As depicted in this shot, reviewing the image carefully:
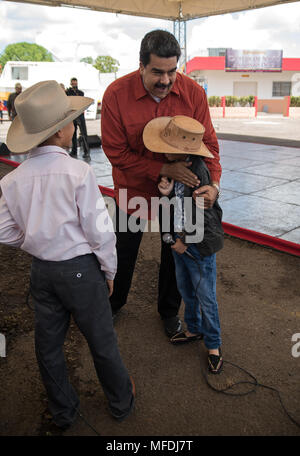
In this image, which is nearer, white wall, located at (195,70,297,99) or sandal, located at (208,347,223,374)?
sandal, located at (208,347,223,374)

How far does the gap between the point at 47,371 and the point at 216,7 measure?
14.1 metres

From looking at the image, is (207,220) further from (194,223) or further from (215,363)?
(215,363)

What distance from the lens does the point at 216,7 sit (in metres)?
13.1

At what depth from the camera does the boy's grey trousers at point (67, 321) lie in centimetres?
173

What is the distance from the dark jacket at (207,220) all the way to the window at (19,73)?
26371mm

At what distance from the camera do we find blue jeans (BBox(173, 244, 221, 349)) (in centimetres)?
228

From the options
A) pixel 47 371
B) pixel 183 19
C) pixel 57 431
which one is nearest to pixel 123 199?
pixel 47 371

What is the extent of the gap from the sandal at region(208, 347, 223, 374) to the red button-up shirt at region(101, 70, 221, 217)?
1.09 m

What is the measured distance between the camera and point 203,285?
2305mm

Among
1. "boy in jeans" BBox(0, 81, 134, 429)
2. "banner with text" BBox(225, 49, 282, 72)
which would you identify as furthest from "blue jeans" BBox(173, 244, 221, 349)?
"banner with text" BBox(225, 49, 282, 72)

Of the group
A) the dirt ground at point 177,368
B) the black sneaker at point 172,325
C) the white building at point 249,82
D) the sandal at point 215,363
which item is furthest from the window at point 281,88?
the sandal at point 215,363

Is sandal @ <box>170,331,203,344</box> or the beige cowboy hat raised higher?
the beige cowboy hat

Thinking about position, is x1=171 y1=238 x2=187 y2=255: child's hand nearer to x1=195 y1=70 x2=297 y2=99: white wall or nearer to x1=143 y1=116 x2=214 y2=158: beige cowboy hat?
x1=143 y1=116 x2=214 y2=158: beige cowboy hat

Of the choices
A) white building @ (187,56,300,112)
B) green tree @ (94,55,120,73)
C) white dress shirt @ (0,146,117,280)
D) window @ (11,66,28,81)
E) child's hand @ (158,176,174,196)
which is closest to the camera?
white dress shirt @ (0,146,117,280)
